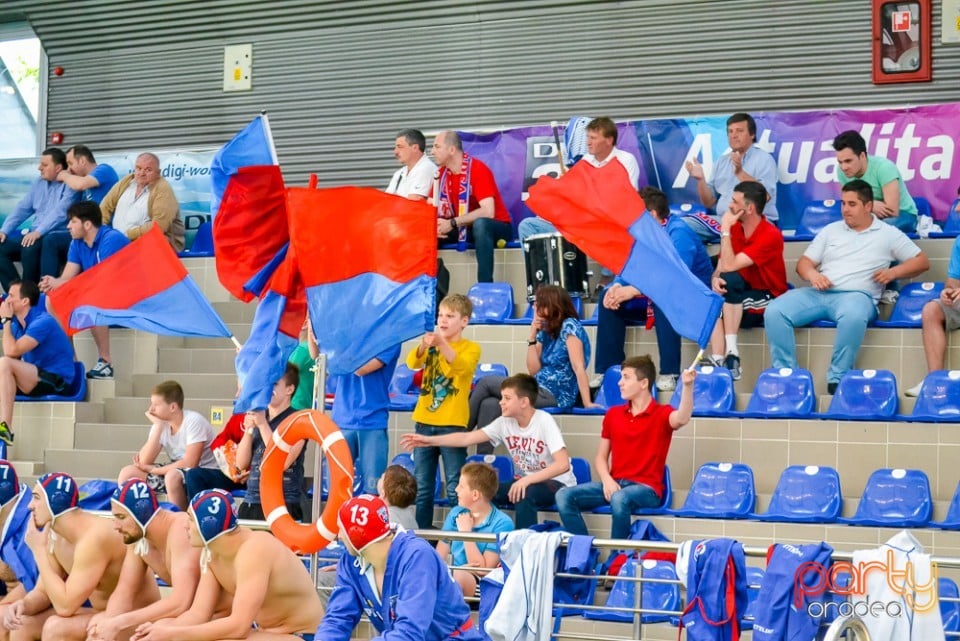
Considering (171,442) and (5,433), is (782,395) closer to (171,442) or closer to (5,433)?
(171,442)

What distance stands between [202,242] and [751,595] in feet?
24.9

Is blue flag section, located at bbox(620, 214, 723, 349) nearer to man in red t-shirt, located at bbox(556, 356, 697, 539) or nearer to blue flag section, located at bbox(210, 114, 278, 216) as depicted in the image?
man in red t-shirt, located at bbox(556, 356, 697, 539)

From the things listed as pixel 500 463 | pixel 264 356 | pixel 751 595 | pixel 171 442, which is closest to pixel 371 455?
pixel 500 463

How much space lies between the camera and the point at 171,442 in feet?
34.7

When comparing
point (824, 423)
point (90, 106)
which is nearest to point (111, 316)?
point (824, 423)

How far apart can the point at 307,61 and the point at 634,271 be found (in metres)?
7.50

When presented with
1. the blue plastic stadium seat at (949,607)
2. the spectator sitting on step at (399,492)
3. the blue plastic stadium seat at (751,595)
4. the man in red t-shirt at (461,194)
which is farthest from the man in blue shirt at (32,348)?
the blue plastic stadium seat at (949,607)

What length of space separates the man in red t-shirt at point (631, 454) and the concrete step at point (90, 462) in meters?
4.15

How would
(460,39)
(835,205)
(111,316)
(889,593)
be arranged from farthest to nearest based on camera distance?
(460,39) → (835,205) → (111,316) → (889,593)

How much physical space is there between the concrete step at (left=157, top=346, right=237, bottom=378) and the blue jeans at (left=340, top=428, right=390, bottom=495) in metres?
3.30

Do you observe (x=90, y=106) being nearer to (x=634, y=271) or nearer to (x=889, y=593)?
(x=634, y=271)

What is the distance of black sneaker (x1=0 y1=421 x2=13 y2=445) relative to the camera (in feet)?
37.3

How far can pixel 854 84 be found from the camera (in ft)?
42.0

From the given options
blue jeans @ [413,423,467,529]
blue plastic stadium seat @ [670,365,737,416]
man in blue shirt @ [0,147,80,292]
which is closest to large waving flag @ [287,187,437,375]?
blue jeans @ [413,423,467,529]
